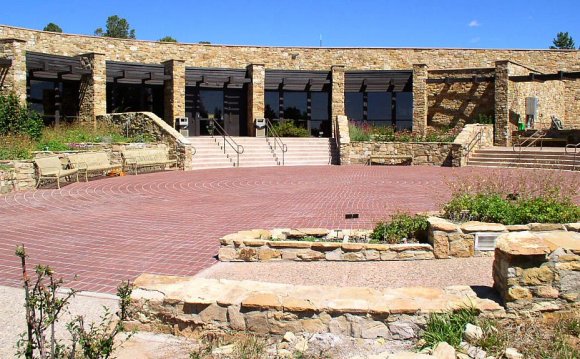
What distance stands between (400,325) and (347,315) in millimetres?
466

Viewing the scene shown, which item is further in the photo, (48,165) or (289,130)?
(289,130)

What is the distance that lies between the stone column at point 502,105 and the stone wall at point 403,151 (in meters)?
6.52

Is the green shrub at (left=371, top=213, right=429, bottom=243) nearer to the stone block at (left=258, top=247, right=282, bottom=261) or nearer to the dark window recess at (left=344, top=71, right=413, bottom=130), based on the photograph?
the stone block at (left=258, top=247, right=282, bottom=261)

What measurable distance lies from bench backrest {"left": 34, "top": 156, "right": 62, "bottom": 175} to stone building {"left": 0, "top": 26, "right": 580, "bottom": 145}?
10.6 m

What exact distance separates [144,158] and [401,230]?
45.6 ft

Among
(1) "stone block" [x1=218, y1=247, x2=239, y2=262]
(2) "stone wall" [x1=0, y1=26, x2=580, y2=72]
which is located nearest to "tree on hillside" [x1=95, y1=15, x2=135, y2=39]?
(2) "stone wall" [x1=0, y1=26, x2=580, y2=72]

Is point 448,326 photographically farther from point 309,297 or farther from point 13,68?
point 13,68

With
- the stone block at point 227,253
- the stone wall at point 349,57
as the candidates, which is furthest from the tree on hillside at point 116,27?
the stone block at point 227,253

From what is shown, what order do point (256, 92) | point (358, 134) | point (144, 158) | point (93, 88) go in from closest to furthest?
point (144, 158) → point (93, 88) → point (358, 134) → point (256, 92)

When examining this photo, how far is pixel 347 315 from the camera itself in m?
4.41

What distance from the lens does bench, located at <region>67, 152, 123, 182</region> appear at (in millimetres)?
16219

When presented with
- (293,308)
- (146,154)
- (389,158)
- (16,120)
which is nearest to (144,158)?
(146,154)

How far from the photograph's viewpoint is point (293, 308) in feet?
14.5

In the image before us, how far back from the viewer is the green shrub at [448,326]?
4.24m
